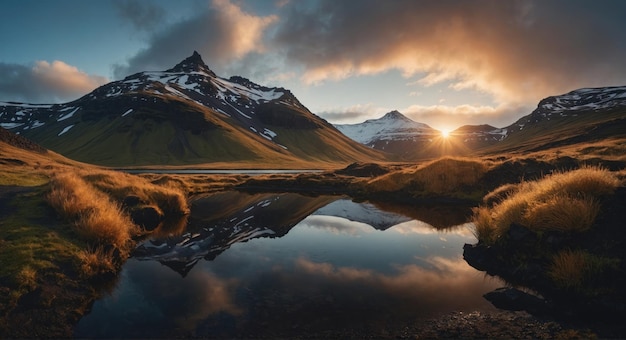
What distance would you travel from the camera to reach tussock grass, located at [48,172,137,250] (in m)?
18.7

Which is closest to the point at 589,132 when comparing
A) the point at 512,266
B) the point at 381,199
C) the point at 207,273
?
the point at 381,199

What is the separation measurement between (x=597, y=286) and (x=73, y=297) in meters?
20.8

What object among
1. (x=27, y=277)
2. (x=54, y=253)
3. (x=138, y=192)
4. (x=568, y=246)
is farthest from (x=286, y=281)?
(x=138, y=192)

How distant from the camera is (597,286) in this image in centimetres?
1288

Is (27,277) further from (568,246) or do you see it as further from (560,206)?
(560,206)

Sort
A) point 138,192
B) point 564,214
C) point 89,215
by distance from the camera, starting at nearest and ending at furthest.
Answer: point 564,214, point 89,215, point 138,192

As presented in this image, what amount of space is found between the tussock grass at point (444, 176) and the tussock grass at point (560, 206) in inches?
1009

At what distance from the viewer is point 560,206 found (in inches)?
628

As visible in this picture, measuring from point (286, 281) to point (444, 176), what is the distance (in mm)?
36418

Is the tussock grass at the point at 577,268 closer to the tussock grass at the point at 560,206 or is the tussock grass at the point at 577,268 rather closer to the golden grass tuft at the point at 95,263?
the tussock grass at the point at 560,206

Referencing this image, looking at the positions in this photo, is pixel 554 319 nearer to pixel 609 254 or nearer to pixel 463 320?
pixel 463 320

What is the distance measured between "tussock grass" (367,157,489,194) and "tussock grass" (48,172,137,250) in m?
36.8

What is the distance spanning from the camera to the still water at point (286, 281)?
1237 centimetres

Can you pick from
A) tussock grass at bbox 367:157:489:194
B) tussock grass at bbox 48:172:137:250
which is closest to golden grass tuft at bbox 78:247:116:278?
tussock grass at bbox 48:172:137:250
